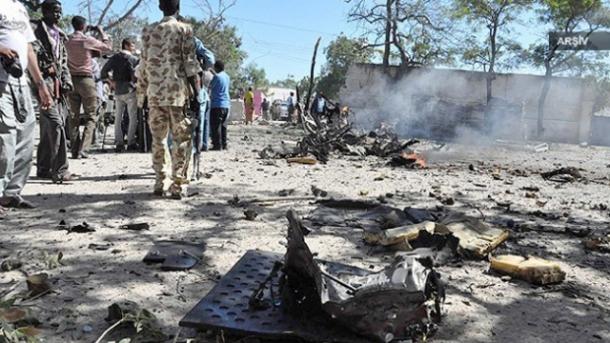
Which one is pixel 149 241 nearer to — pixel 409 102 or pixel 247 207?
pixel 247 207

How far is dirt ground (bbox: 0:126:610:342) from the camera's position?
236 centimetres

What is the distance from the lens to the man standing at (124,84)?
754 cm

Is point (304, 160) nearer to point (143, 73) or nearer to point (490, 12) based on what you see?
point (143, 73)

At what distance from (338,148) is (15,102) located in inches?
266

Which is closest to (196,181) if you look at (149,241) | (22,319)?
(149,241)

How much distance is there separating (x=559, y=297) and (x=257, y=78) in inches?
2803

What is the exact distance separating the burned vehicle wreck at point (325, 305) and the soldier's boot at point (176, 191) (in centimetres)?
241

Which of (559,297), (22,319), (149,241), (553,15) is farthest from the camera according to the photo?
(553,15)

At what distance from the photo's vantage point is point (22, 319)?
2.02m

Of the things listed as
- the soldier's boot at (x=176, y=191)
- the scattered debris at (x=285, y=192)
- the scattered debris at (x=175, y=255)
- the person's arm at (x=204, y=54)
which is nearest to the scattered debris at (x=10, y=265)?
the scattered debris at (x=175, y=255)

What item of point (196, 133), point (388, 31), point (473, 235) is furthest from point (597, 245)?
point (388, 31)

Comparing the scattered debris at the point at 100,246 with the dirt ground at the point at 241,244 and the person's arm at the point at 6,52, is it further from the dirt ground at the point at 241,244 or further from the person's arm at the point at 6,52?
the person's arm at the point at 6,52

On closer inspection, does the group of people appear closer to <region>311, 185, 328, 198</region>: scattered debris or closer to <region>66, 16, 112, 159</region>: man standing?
<region>66, 16, 112, 159</region>: man standing

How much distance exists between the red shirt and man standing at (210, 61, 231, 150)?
2.40m
